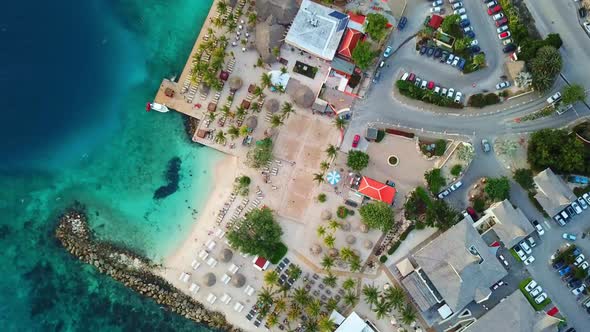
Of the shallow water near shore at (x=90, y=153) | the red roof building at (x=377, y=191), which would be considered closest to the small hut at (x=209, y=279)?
the shallow water near shore at (x=90, y=153)

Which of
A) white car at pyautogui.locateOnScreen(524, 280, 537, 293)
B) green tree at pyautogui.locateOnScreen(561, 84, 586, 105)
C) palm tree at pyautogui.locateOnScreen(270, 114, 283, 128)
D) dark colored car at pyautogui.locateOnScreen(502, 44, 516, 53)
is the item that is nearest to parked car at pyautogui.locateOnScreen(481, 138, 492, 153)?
green tree at pyautogui.locateOnScreen(561, 84, 586, 105)

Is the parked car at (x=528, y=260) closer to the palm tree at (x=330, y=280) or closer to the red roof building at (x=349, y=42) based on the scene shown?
the palm tree at (x=330, y=280)

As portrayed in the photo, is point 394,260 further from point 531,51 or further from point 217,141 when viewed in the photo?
point 531,51

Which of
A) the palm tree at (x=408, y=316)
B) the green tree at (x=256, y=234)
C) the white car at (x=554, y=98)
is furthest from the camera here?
the white car at (x=554, y=98)

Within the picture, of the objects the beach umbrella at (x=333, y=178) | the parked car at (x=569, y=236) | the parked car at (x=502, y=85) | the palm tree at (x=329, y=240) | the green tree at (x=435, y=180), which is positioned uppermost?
the parked car at (x=502, y=85)

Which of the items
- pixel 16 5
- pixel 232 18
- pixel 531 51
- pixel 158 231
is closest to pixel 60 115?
pixel 16 5

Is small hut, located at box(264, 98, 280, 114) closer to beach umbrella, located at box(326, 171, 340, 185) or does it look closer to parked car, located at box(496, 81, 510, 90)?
beach umbrella, located at box(326, 171, 340, 185)
